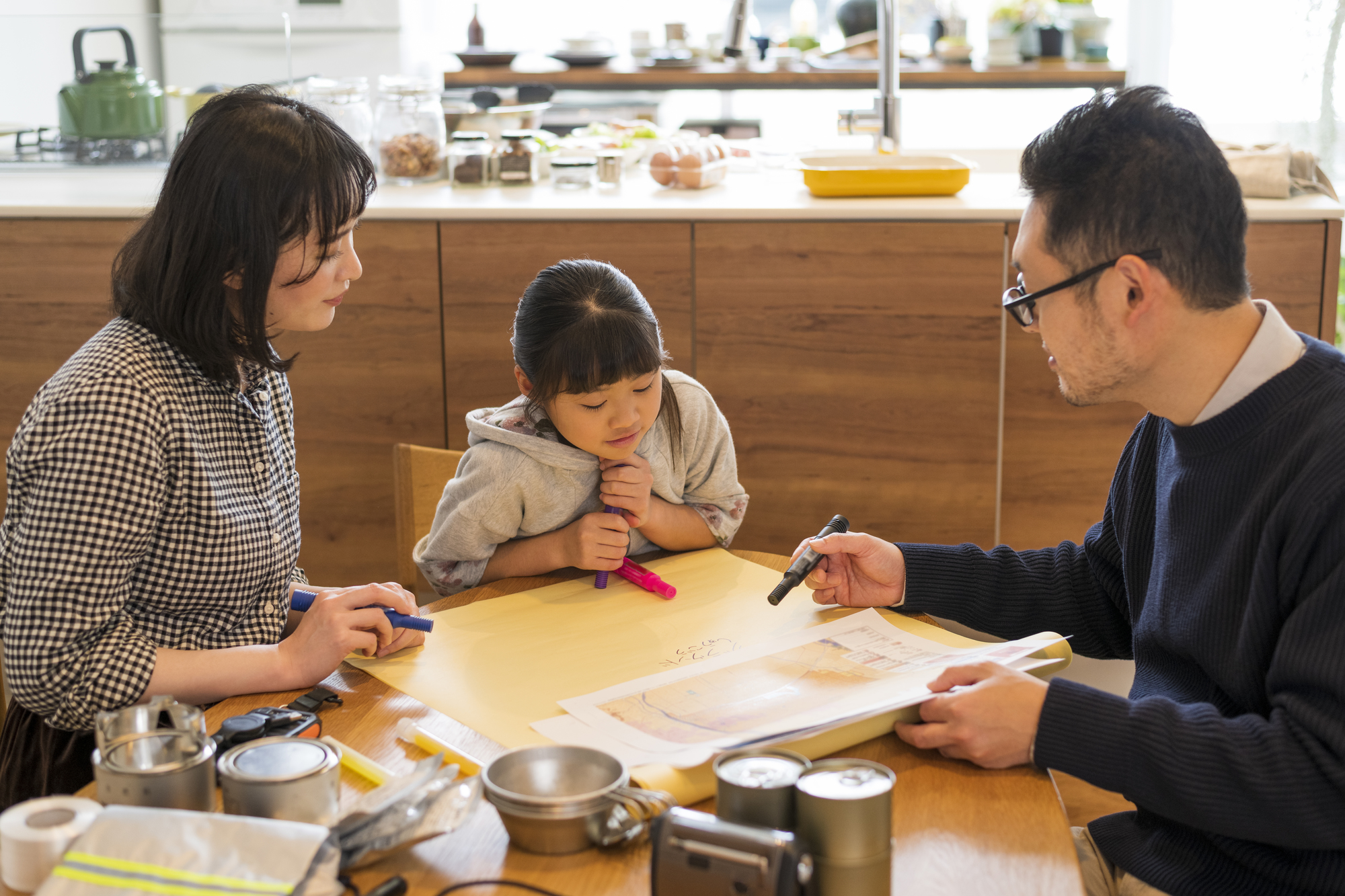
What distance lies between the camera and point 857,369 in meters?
2.19

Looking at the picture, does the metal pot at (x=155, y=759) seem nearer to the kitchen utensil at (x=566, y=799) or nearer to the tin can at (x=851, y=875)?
the kitchen utensil at (x=566, y=799)

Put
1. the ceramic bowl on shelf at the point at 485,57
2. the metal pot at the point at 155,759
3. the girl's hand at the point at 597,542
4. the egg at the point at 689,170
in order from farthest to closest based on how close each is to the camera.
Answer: the ceramic bowl on shelf at the point at 485,57
the egg at the point at 689,170
the girl's hand at the point at 597,542
the metal pot at the point at 155,759

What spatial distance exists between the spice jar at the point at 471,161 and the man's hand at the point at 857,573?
1515 millimetres

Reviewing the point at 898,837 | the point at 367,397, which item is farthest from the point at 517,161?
the point at 898,837

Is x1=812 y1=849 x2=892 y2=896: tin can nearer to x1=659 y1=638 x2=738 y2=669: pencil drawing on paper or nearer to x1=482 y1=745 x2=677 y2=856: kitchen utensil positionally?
x1=482 y1=745 x2=677 y2=856: kitchen utensil

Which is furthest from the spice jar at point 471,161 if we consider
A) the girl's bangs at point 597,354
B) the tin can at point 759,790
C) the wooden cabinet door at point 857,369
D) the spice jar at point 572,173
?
the tin can at point 759,790

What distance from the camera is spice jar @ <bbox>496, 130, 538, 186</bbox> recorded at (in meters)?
2.52

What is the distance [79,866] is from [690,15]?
177 inches

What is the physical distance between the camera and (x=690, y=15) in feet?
15.6

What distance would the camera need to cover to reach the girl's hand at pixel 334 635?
1077mm

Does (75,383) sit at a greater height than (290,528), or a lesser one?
greater

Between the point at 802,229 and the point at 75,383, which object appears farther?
the point at 802,229

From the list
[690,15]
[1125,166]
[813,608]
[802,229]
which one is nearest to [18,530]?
[813,608]

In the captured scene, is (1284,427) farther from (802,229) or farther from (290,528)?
(802,229)
